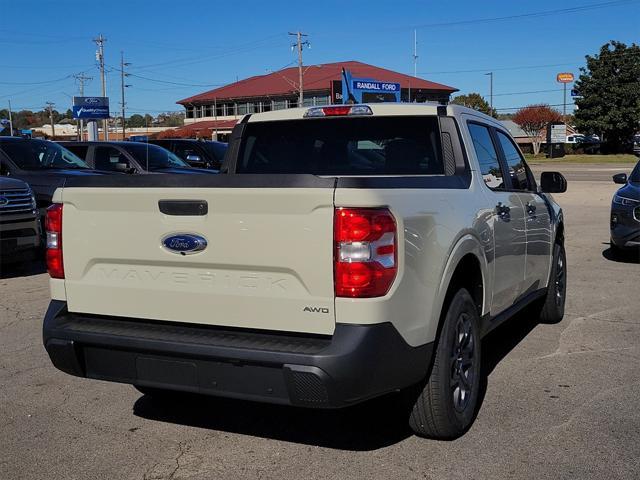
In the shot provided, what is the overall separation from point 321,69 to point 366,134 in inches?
3012

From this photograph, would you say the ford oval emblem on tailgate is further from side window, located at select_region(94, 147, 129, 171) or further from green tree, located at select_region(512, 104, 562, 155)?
green tree, located at select_region(512, 104, 562, 155)

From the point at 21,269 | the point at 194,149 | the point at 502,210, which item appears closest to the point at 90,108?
the point at 194,149

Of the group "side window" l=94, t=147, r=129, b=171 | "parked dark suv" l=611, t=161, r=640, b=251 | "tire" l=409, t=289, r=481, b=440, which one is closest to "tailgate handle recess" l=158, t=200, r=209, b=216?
"tire" l=409, t=289, r=481, b=440

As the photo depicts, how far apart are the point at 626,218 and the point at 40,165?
9323 mm

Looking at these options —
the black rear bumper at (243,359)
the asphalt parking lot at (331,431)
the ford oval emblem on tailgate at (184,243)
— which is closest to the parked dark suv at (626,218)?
the asphalt parking lot at (331,431)

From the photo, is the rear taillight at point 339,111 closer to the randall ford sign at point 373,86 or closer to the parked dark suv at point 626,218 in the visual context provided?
the parked dark suv at point 626,218

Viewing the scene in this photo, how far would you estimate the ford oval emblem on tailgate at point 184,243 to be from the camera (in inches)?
137

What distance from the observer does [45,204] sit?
11.2m

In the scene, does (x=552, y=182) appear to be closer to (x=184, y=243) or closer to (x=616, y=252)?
(x=184, y=243)

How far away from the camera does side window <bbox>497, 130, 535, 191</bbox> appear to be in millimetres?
5586

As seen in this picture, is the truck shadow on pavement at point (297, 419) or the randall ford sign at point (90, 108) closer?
the truck shadow on pavement at point (297, 419)

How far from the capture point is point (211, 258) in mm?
3455

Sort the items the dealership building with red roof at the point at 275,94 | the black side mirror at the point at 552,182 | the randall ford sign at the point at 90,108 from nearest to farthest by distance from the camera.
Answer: the black side mirror at the point at 552,182
the randall ford sign at the point at 90,108
the dealership building with red roof at the point at 275,94

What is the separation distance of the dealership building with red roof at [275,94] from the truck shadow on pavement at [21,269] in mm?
59871
